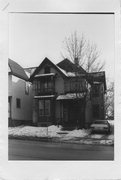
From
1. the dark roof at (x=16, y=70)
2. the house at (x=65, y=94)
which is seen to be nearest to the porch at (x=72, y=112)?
the house at (x=65, y=94)

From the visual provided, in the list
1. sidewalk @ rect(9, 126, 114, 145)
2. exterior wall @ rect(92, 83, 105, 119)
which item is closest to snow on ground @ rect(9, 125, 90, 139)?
sidewalk @ rect(9, 126, 114, 145)

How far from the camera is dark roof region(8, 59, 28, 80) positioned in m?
1.67

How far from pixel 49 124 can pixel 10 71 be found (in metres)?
0.36

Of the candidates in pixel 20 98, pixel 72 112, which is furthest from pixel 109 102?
pixel 20 98

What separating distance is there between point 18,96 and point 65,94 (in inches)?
10.1

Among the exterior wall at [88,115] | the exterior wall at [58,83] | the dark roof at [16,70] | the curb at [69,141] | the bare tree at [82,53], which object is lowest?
the curb at [69,141]

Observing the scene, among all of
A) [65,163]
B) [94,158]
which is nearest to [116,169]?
[94,158]

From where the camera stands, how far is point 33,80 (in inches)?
67.6

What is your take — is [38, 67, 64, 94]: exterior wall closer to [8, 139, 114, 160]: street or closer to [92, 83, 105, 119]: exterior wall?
[92, 83, 105, 119]: exterior wall

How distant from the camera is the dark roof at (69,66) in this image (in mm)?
1701

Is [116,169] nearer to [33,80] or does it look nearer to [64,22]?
[33,80]

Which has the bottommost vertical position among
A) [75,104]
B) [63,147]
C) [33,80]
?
[63,147]

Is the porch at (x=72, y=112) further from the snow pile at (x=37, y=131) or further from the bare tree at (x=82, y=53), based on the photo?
the bare tree at (x=82, y=53)

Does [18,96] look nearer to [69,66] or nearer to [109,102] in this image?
[69,66]
